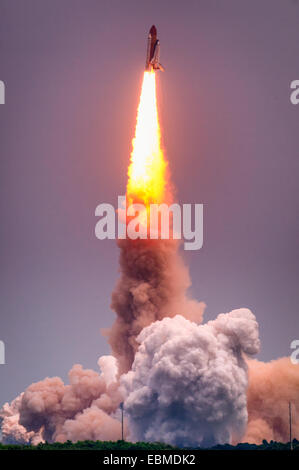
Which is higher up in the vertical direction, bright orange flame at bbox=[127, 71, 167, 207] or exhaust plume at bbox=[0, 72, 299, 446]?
bright orange flame at bbox=[127, 71, 167, 207]

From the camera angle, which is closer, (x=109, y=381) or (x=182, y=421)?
(x=182, y=421)

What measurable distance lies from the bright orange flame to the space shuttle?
2.02 m

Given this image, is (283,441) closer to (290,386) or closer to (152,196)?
(290,386)

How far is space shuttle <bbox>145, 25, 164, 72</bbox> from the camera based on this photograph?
349ft

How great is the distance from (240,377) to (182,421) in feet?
14.6

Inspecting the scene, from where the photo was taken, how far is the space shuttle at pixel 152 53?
349 ft

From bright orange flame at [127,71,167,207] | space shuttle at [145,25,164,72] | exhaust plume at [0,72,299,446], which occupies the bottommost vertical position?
exhaust plume at [0,72,299,446]

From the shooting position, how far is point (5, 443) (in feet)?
390

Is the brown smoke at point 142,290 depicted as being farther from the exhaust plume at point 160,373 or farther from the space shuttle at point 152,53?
the space shuttle at point 152,53

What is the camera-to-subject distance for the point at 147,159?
11094 centimetres

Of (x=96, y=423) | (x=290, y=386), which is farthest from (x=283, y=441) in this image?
(x=96, y=423)

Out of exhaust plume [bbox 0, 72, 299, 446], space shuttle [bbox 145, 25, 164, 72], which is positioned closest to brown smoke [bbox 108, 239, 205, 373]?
exhaust plume [bbox 0, 72, 299, 446]

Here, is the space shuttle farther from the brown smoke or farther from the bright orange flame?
the brown smoke

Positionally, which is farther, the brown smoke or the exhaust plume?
the brown smoke
